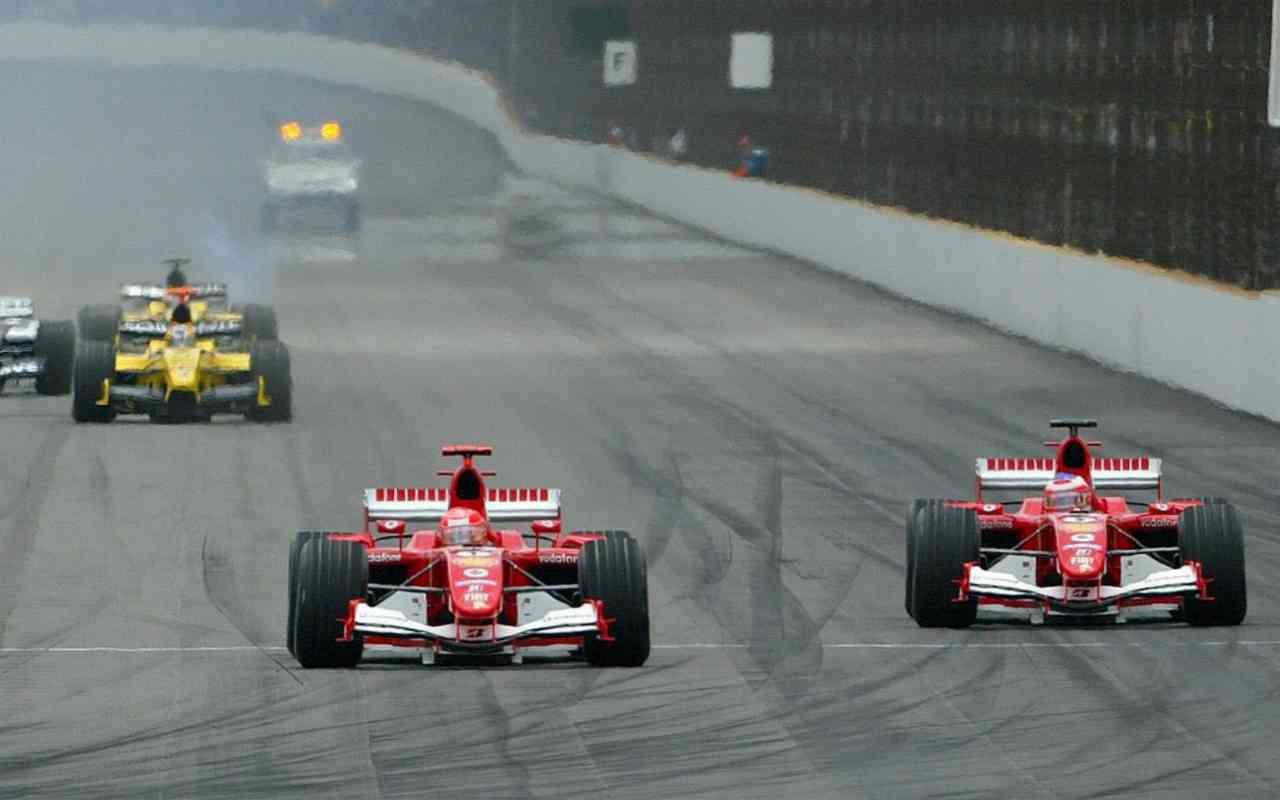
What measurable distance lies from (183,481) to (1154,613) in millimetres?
9175

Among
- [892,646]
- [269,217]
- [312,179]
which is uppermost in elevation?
[892,646]

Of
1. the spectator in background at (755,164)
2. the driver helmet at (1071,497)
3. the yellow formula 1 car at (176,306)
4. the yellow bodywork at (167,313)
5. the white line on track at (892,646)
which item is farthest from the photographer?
the spectator in background at (755,164)

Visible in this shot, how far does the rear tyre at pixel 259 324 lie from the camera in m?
28.8

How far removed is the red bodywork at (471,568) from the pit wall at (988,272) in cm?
1380

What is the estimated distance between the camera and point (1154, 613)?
16.1 m

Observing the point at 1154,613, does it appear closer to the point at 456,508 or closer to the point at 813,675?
the point at 813,675

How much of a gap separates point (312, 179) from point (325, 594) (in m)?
45.4

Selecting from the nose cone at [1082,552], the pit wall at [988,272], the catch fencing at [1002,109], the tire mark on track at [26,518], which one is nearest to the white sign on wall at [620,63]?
the catch fencing at [1002,109]

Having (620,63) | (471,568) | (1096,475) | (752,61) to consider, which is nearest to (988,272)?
(752,61)

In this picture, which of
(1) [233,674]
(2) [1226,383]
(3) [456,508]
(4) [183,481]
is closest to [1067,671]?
(3) [456,508]

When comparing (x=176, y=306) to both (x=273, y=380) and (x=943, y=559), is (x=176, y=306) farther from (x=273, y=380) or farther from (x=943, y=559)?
(x=943, y=559)

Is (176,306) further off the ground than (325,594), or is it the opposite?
(325,594)

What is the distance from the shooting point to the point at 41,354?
1153 inches

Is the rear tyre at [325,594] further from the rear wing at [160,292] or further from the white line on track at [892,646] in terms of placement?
the rear wing at [160,292]
